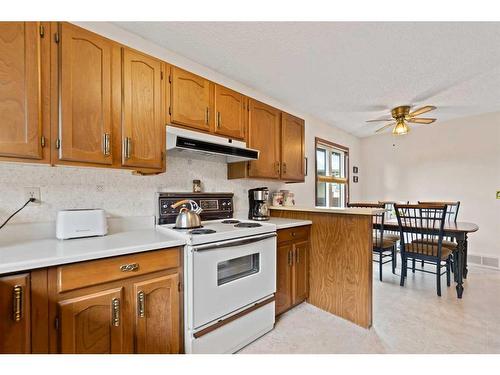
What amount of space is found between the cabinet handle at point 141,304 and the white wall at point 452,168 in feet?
15.1

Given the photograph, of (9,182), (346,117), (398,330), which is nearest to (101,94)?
(9,182)

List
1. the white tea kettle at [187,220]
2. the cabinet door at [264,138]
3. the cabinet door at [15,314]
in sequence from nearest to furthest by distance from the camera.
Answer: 1. the cabinet door at [15,314]
2. the white tea kettle at [187,220]
3. the cabinet door at [264,138]

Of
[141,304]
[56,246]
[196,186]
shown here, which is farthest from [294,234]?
[56,246]

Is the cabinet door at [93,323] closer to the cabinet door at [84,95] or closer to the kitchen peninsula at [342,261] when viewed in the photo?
the cabinet door at [84,95]

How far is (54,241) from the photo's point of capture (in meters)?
1.36

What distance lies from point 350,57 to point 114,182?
2.19 m

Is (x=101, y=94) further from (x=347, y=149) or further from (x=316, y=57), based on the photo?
(x=347, y=149)

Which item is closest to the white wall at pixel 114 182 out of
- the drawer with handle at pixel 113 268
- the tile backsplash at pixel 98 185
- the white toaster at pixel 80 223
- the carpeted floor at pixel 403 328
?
the tile backsplash at pixel 98 185

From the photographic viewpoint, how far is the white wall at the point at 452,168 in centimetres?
347

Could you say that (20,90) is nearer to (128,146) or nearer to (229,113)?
(128,146)

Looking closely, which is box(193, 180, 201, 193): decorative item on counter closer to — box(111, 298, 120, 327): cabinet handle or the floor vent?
box(111, 298, 120, 327): cabinet handle

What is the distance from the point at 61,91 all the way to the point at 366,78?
2562 mm

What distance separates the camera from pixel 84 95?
1336mm

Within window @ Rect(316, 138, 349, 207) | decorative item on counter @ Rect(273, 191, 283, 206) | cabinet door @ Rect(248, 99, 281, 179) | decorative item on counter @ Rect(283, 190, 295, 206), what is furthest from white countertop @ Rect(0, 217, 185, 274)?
window @ Rect(316, 138, 349, 207)
